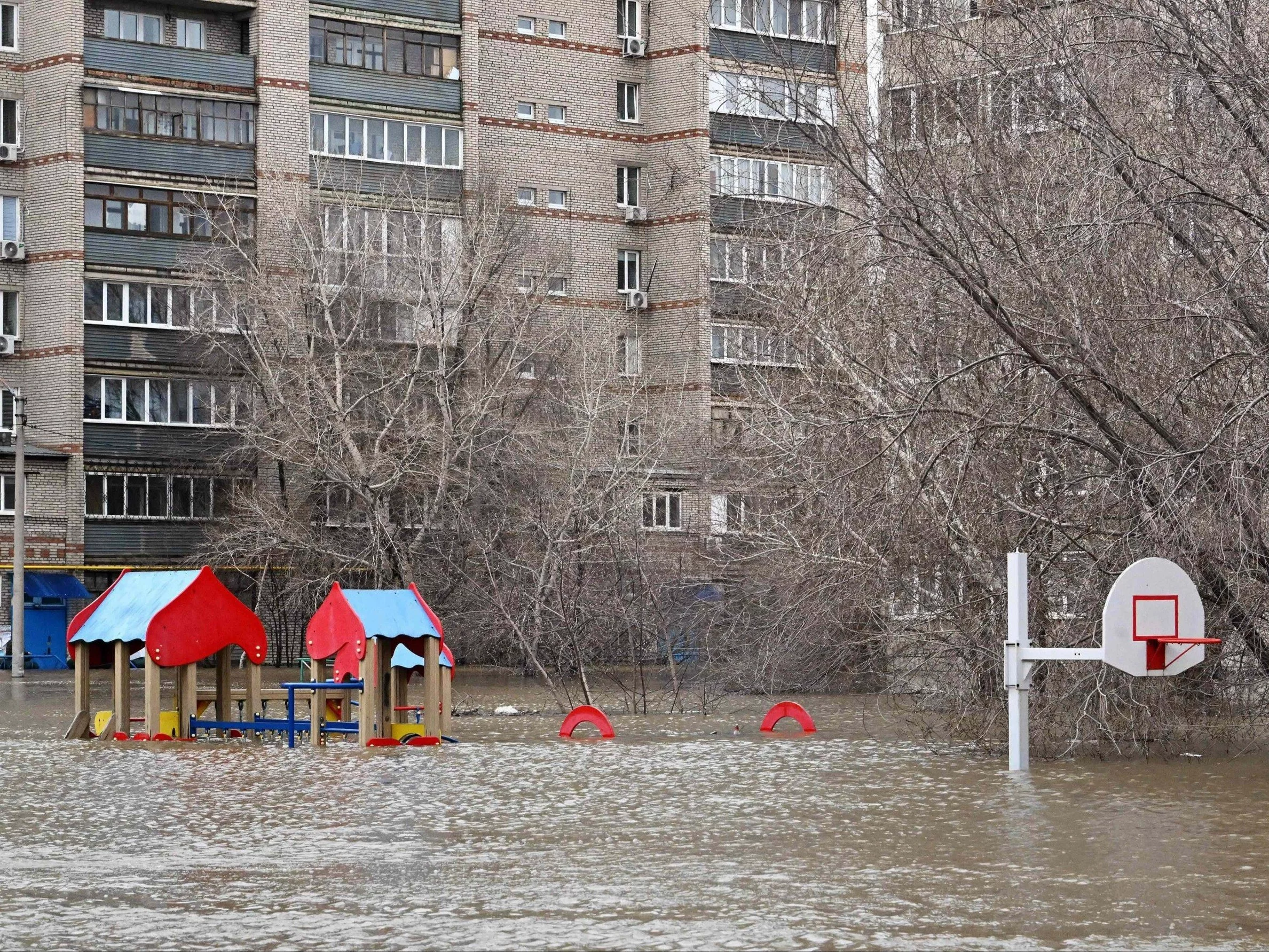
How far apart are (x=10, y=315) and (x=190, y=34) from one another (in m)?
9.52

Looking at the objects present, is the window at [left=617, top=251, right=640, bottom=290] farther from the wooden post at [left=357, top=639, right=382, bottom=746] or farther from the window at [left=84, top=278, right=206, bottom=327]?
the wooden post at [left=357, top=639, right=382, bottom=746]

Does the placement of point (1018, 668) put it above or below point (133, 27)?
below

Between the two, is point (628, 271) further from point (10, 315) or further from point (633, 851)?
point (633, 851)

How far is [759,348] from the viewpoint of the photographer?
2884 cm

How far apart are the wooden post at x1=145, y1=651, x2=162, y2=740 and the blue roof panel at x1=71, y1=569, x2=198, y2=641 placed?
1.29ft

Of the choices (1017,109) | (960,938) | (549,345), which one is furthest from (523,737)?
(549,345)

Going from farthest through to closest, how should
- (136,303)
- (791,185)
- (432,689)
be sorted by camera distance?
Result: (136,303) → (432,689) → (791,185)

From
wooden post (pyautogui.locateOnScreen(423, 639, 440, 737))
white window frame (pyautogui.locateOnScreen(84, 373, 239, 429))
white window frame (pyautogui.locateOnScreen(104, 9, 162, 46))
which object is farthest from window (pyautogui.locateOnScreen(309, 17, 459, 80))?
wooden post (pyautogui.locateOnScreen(423, 639, 440, 737))

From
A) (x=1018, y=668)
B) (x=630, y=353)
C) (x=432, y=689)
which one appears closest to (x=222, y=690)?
(x=432, y=689)

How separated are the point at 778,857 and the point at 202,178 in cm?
4709

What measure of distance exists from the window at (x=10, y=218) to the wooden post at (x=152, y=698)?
114 feet

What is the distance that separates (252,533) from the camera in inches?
1905

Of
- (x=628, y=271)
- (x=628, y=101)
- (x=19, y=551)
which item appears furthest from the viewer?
(x=628, y=101)

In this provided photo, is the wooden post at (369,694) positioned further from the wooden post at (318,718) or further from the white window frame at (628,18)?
the white window frame at (628,18)
